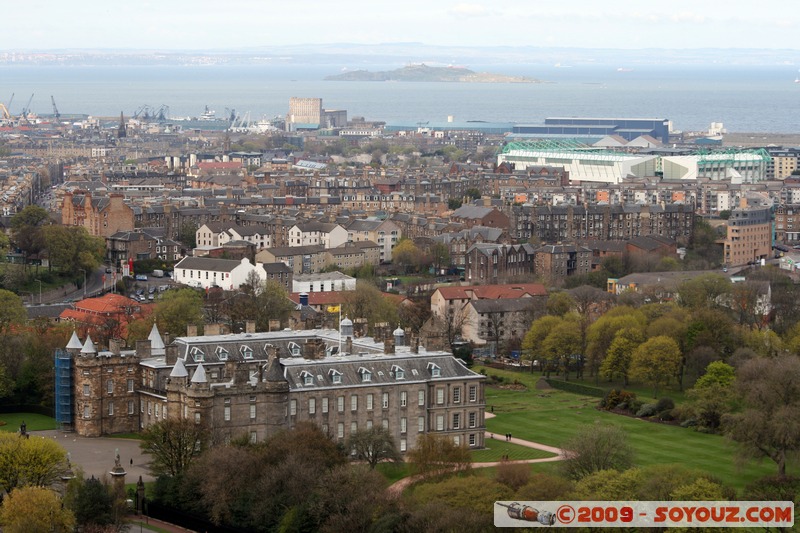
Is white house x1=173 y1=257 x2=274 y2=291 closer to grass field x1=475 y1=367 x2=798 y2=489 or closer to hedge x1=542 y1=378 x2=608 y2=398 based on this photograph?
hedge x1=542 y1=378 x2=608 y2=398

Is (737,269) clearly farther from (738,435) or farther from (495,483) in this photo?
(495,483)

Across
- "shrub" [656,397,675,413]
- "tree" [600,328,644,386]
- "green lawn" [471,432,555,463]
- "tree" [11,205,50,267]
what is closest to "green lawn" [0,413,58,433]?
"green lawn" [471,432,555,463]

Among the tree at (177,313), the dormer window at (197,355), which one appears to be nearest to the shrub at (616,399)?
the dormer window at (197,355)

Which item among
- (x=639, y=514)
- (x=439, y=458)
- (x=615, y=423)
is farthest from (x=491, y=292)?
(x=639, y=514)

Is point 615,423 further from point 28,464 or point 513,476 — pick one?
point 28,464

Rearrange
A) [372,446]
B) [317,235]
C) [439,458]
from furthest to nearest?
[317,235] < [372,446] < [439,458]
